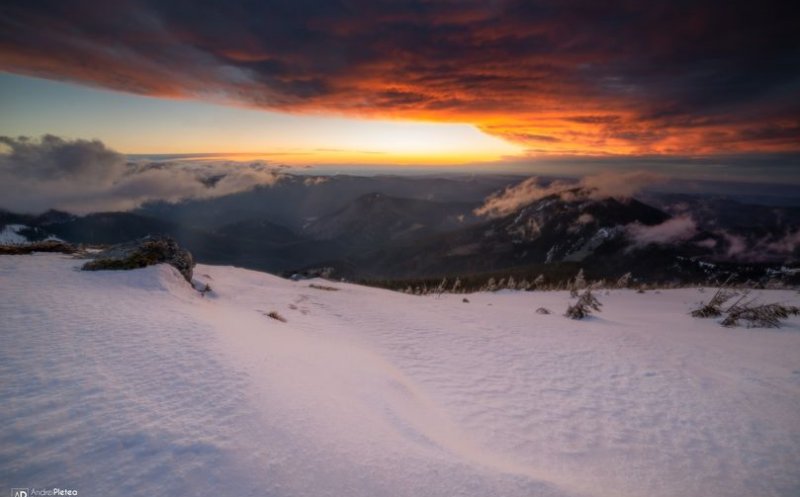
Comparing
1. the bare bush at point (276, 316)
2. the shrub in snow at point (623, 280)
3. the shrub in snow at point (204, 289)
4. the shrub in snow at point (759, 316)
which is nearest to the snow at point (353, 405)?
the bare bush at point (276, 316)

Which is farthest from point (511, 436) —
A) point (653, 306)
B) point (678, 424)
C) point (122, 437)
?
point (653, 306)

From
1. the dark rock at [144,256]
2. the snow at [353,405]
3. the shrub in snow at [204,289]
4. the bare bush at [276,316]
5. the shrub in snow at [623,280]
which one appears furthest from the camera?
the shrub in snow at [623,280]

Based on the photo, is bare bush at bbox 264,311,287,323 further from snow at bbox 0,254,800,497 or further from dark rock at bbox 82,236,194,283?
dark rock at bbox 82,236,194,283

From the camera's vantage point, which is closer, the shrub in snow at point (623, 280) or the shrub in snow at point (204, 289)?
the shrub in snow at point (204, 289)

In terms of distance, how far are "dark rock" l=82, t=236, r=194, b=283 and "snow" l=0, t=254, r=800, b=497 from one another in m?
0.66

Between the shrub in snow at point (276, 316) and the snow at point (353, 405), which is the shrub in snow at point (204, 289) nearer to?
the snow at point (353, 405)

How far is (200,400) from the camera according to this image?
387 centimetres

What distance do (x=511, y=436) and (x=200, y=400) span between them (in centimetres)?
414

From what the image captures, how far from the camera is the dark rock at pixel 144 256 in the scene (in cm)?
951

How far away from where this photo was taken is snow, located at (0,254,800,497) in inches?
116

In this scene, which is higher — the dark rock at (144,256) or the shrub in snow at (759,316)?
the dark rock at (144,256)

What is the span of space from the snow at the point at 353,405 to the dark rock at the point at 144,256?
2.16 feet

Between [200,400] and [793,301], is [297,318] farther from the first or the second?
[793,301]

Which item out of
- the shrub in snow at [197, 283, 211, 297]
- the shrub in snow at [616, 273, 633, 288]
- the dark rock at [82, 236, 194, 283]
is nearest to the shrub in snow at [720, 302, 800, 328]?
the shrub in snow at [616, 273, 633, 288]
